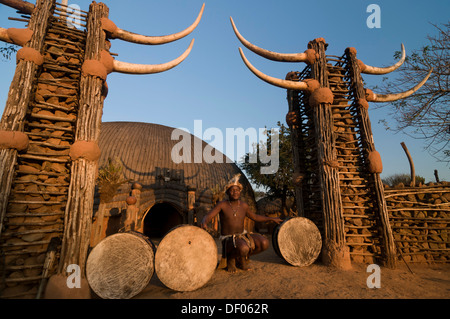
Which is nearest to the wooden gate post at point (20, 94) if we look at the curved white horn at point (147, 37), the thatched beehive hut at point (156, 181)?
the curved white horn at point (147, 37)

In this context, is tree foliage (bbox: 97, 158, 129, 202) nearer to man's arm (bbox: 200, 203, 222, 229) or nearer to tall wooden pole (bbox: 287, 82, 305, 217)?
man's arm (bbox: 200, 203, 222, 229)

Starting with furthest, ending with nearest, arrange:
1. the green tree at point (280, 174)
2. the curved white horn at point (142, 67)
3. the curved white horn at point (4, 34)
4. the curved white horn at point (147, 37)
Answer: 1. the green tree at point (280, 174)
2. the curved white horn at point (147, 37)
3. the curved white horn at point (142, 67)
4. the curved white horn at point (4, 34)

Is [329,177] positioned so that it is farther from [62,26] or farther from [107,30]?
[62,26]

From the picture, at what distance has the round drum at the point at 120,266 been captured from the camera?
343cm

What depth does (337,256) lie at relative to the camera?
504 cm

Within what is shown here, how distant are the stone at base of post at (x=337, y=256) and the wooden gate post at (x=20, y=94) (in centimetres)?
624

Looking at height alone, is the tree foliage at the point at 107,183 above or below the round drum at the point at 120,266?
above

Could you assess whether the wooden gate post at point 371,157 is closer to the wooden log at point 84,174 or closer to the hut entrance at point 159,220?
the wooden log at point 84,174

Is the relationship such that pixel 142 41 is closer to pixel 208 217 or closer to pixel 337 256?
pixel 208 217

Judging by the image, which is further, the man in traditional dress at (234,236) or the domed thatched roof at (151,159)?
the domed thatched roof at (151,159)

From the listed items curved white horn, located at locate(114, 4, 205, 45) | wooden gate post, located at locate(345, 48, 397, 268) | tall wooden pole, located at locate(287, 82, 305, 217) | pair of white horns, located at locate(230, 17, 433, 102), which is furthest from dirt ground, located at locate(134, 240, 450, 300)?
curved white horn, located at locate(114, 4, 205, 45)

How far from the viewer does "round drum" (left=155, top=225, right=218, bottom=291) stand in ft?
12.0

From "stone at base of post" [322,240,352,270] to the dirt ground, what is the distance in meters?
0.17

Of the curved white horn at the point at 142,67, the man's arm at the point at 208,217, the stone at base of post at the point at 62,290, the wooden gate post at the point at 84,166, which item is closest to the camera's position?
the stone at base of post at the point at 62,290
